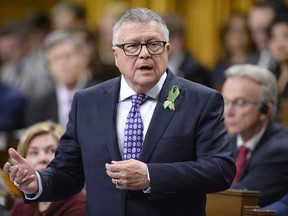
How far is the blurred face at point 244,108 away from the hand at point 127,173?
1.98 m

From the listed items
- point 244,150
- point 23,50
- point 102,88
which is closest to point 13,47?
point 23,50

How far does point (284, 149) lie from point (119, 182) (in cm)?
182

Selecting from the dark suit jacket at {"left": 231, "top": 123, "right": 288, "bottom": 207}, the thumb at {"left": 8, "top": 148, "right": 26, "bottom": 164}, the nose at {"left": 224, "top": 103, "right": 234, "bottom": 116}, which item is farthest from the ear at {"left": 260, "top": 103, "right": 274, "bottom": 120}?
the thumb at {"left": 8, "top": 148, "right": 26, "bottom": 164}

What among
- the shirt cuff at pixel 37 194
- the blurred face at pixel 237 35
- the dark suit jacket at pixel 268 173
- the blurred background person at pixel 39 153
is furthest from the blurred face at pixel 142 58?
the blurred face at pixel 237 35

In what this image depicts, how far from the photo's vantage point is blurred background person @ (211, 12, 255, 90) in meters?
8.66

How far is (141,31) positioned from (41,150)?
140 centimetres

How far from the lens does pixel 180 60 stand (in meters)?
8.50

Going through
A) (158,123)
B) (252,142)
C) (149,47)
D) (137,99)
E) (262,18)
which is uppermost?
(262,18)

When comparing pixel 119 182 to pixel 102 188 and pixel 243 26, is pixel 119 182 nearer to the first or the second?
pixel 102 188

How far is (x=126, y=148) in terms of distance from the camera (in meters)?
4.10

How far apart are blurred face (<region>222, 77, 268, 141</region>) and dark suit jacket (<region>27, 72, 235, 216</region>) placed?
1.56 m

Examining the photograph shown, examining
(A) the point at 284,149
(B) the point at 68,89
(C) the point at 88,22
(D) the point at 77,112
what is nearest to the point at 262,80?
(A) the point at 284,149

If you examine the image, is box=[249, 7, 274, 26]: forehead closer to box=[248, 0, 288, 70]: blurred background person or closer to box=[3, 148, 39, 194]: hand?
box=[248, 0, 288, 70]: blurred background person

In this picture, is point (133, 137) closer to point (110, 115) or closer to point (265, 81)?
point (110, 115)
